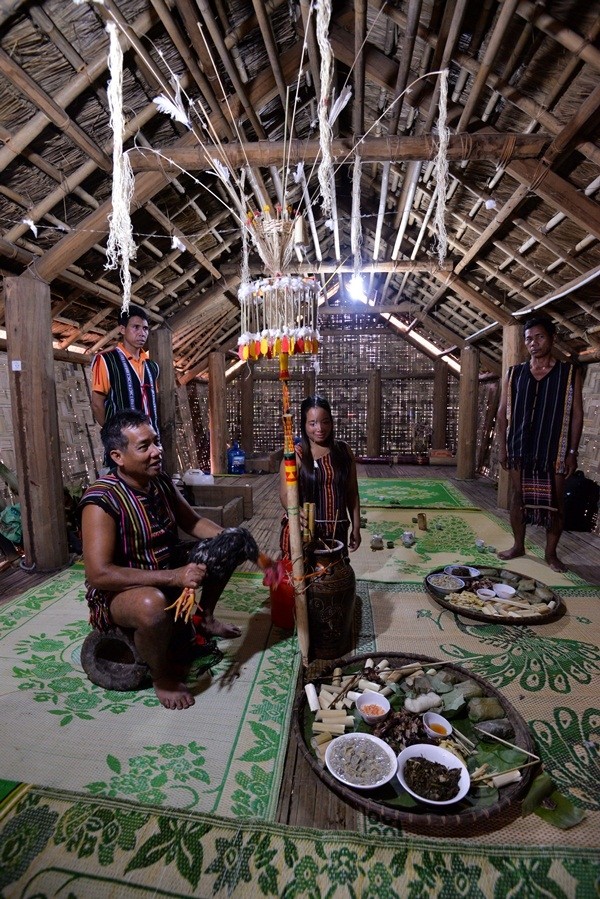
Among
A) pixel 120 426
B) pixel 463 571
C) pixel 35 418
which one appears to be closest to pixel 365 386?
pixel 463 571

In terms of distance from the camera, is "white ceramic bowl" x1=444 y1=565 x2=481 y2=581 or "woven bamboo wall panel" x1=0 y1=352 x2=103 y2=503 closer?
"white ceramic bowl" x1=444 y1=565 x2=481 y2=581

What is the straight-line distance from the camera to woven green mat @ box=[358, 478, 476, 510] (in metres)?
6.03

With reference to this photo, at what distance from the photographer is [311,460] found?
2.71 m

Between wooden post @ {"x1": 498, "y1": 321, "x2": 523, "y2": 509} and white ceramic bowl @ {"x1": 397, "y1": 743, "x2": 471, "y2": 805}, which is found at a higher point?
wooden post @ {"x1": 498, "y1": 321, "x2": 523, "y2": 509}

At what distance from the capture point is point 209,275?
6453 millimetres

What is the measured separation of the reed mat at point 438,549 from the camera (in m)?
3.54

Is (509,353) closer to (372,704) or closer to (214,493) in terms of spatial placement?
(214,493)

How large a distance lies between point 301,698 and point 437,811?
678 millimetres

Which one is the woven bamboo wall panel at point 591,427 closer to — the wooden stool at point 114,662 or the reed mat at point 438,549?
the reed mat at point 438,549

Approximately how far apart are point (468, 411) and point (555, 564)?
4.79 m

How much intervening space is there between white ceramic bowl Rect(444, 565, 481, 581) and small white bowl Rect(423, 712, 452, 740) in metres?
1.52

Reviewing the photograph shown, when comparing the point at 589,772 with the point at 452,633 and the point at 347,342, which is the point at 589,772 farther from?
the point at 347,342

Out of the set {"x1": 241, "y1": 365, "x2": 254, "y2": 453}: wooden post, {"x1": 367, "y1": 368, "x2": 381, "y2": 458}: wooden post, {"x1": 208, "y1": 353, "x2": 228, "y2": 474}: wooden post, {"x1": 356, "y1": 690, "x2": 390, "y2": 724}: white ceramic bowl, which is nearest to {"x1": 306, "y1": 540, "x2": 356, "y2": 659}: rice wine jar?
{"x1": 356, "y1": 690, "x2": 390, "y2": 724}: white ceramic bowl

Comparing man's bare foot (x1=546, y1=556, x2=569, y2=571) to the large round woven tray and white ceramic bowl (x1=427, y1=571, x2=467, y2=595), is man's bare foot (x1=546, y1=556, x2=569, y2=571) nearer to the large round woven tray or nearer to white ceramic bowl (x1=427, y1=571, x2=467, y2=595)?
white ceramic bowl (x1=427, y1=571, x2=467, y2=595)
